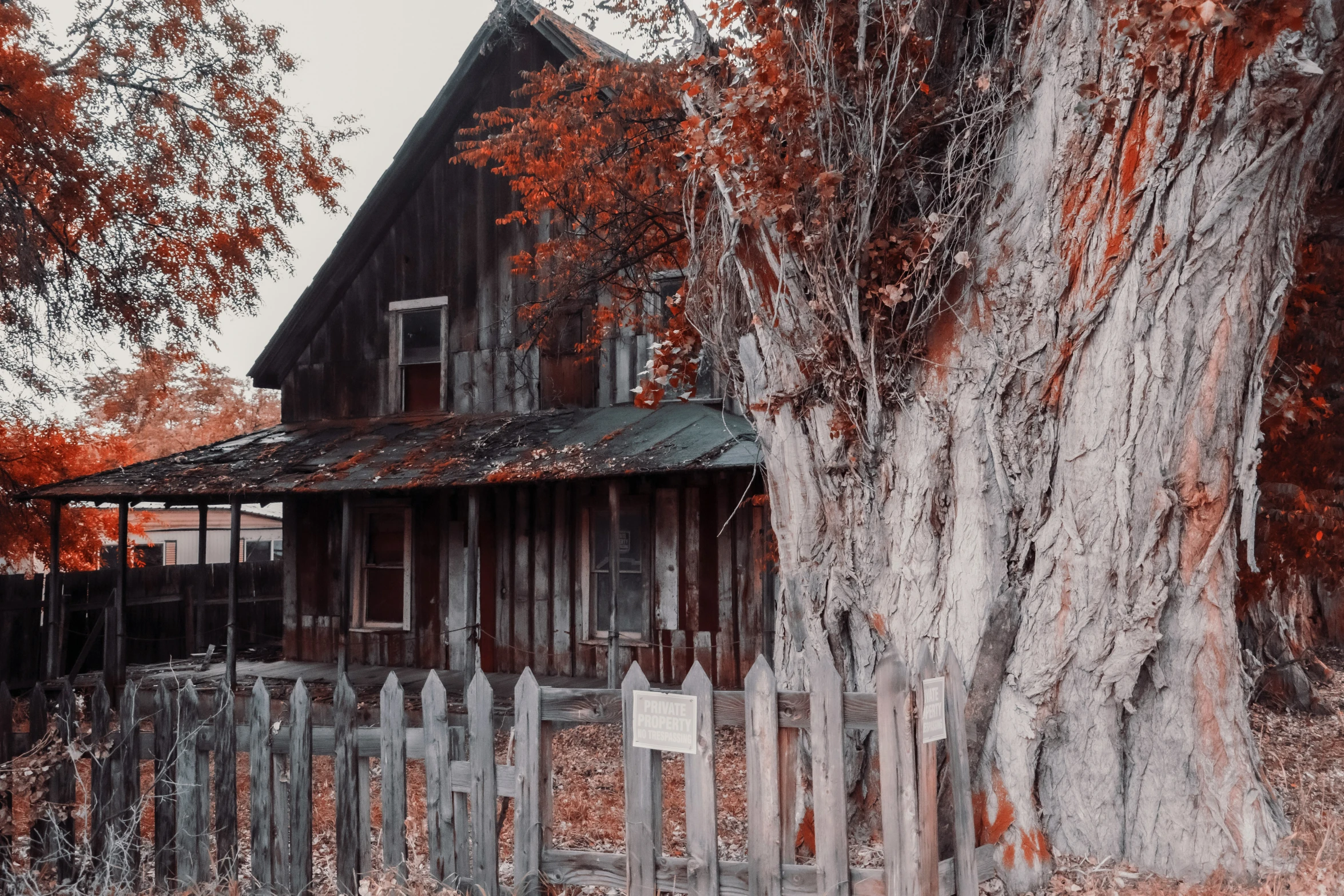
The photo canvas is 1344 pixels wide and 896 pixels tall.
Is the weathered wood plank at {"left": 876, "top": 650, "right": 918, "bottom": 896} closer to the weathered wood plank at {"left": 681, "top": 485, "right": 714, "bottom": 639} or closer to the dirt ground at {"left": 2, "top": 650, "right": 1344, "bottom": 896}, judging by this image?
the dirt ground at {"left": 2, "top": 650, "right": 1344, "bottom": 896}

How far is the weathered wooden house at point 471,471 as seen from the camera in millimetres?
11188

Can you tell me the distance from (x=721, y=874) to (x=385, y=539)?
10594 millimetres

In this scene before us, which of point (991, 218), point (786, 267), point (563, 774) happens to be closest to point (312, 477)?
point (563, 774)

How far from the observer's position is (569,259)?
10.7 m

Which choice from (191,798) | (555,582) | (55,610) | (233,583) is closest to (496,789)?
(191,798)

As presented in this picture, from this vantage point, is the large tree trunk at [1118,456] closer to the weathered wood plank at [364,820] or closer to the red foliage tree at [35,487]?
the weathered wood plank at [364,820]

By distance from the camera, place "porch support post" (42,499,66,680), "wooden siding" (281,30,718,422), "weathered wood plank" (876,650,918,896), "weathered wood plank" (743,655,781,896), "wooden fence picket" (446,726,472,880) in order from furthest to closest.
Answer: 1. "wooden siding" (281,30,718,422)
2. "porch support post" (42,499,66,680)
3. "wooden fence picket" (446,726,472,880)
4. "weathered wood plank" (743,655,781,896)
5. "weathered wood plank" (876,650,918,896)

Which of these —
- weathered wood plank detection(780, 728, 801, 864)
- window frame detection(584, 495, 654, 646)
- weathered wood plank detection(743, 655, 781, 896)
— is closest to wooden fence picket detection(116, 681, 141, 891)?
weathered wood plank detection(743, 655, 781, 896)

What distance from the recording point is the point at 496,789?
15.4 feet

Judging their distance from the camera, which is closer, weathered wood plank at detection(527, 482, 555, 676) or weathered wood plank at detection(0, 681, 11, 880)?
weathered wood plank at detection(0, 681, 11, 880)

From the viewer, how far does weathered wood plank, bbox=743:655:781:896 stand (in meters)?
4.18

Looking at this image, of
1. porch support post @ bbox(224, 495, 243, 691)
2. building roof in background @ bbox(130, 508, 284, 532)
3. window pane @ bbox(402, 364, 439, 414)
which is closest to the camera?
porch support post @ bbox(224, 495, 243, 691)

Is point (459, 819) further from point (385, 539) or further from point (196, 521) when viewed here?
point (196, 521)

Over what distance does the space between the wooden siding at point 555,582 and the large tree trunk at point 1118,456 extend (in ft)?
17.4
